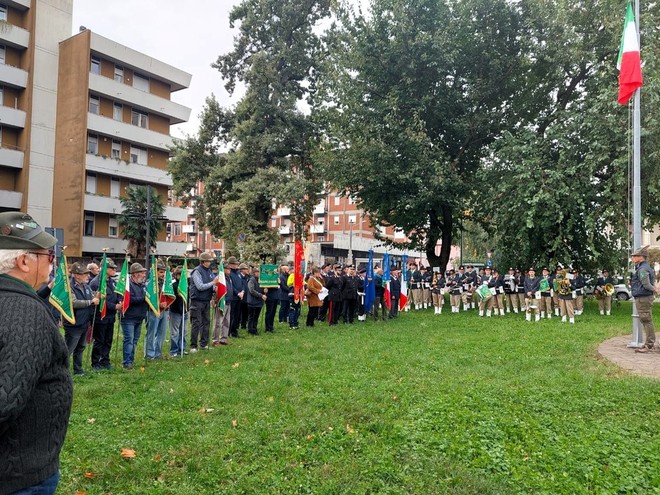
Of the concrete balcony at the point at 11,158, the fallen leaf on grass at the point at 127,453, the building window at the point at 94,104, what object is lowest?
the fallen leaf on grass at the point at 127,453

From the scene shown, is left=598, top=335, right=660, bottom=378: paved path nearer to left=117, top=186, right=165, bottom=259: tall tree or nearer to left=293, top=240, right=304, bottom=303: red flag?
left=293, top=240, right=304, bottom=303: red flag

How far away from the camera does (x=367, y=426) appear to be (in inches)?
248

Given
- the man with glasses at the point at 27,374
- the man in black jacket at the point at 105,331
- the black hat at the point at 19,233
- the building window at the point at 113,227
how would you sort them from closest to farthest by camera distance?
the man with glasses at the point at 27,374
the black hat at the point at 19,233
the man in black jacket at the point at 105,331
the building window at the point at 113,227

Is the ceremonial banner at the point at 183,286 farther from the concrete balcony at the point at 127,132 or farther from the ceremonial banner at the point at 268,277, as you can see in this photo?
the concrete balcony at the point at 127,132

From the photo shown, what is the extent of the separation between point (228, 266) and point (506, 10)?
19.9 metres

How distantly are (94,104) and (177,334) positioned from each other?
3694 cm

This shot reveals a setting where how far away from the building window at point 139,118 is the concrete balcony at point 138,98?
80cm

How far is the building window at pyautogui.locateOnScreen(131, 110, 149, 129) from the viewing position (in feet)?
150

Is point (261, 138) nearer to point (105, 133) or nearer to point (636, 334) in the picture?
point (105, 133)

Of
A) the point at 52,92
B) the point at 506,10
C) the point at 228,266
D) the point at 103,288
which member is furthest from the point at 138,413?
the point at 52,92

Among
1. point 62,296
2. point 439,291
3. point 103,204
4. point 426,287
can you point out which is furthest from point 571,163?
point 103,204

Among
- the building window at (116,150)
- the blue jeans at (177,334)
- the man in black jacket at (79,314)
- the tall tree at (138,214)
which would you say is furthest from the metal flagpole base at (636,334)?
the building window at (116,150)

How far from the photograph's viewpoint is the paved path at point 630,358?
9348 millimetres

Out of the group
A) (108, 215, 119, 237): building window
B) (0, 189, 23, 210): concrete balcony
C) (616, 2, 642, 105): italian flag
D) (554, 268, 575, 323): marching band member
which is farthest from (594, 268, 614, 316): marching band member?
(0, 189, 23, 210): concrete balcony
